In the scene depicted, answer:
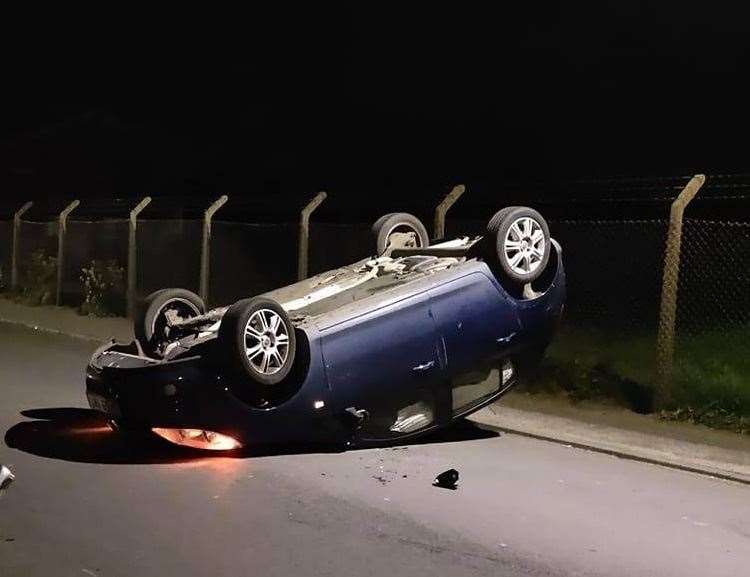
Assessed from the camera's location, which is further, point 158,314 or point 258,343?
point 158,314

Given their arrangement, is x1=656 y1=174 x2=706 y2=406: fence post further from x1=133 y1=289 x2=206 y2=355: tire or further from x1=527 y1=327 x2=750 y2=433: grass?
x1=133 y1=289 x2=206 y2=355: tire

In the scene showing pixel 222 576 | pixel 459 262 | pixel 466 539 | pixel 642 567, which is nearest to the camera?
pixel 222 576

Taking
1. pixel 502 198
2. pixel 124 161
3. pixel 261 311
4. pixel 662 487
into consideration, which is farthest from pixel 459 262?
pixel 124 161

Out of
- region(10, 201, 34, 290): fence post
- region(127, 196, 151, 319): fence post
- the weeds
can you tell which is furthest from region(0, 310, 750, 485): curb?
region(10, 201, 34, 290): fence post

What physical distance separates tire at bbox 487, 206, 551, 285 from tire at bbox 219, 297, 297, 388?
1667 mm

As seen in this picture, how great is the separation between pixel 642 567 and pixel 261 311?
2685 millimetres

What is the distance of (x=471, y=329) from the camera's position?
6.05m

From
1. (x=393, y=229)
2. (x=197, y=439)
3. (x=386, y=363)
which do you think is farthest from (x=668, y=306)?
(x=197, y=439)

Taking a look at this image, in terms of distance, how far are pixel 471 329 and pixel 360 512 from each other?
66.0 inches

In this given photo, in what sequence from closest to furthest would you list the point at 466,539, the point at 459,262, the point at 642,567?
1. the point at 642,567
2. the point at 466,539
3. the point at 459,262

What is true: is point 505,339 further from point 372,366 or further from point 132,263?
point 132,263

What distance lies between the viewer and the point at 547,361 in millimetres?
9047

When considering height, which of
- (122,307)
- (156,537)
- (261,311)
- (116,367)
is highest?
(261,311)

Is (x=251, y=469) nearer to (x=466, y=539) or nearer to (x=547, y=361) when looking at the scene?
(x=466, y=539)
